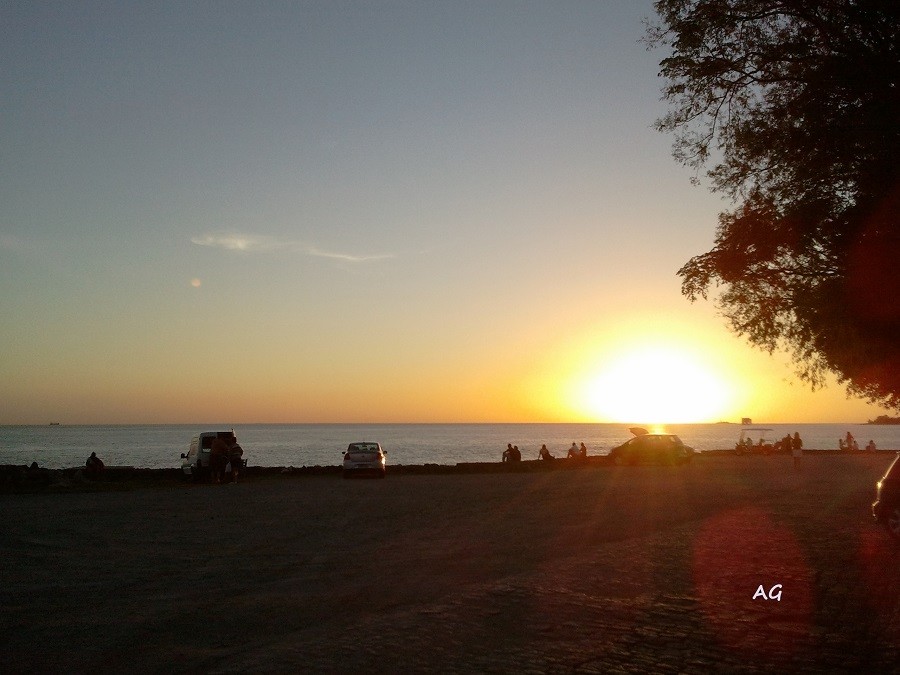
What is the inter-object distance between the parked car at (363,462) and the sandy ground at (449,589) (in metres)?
13.2

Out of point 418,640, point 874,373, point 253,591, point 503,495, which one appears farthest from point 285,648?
point 503,495

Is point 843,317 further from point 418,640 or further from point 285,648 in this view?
point 285,648

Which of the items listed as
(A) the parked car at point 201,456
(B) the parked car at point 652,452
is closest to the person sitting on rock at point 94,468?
(A) the parked car at point 201,456

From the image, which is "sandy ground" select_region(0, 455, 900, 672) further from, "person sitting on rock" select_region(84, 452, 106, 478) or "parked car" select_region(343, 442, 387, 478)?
"person sitting on rock" select_region(84, 452, 106, 478)

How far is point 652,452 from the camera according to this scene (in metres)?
43.3

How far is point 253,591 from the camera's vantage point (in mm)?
9523

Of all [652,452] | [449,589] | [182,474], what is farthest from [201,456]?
[449,589]

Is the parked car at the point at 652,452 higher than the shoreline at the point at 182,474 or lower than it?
higher

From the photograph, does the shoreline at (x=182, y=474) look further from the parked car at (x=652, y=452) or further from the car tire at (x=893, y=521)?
the car tire at (x=893, y=521)

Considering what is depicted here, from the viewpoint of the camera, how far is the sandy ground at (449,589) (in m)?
6.71

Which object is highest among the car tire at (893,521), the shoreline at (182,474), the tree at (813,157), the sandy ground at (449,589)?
the tree at (813,157)

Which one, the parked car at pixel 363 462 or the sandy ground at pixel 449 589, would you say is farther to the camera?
the parked car at pixel 363 462

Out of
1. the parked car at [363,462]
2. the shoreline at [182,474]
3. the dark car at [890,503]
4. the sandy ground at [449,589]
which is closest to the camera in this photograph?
the sandy ground at [449,589]

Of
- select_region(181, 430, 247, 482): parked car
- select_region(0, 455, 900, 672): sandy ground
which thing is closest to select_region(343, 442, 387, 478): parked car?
select_region(181, 430, 247, 482): parked car
